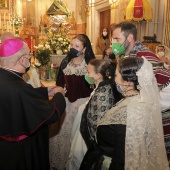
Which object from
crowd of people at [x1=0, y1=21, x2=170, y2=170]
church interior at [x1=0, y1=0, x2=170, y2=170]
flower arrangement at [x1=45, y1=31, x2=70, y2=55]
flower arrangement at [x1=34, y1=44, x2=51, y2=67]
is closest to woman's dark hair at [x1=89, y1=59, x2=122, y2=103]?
crowd of people at [x1=0, y1=21, x2=170, y2=170]

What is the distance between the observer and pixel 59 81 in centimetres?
326

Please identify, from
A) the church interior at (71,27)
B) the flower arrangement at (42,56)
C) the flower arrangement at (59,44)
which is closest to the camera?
the church interior at (71,27)

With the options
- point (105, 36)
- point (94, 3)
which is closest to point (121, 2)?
point (105, 36)

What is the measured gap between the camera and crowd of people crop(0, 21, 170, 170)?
5.26 ft

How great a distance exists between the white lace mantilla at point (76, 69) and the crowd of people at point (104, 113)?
0.63 metres

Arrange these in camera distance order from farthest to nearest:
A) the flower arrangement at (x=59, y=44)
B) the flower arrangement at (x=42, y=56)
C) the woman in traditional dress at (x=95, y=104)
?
the flower arrangement at (x=59, y=44) → the flower arrangement at (x=42, y=56) → the woman in traditional dress at (x=95, y=104)

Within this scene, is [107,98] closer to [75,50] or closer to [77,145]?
[77,145]

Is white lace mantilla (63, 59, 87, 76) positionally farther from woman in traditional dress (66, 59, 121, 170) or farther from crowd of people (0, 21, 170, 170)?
crowd of people (0, 21, 170, 170)

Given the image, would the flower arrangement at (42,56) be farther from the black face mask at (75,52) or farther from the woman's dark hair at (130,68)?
the woman's dark hair at (130,68)

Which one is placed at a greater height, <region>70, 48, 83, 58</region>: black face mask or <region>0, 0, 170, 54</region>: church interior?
<region>0, 0, 170, 54</region>: church interior

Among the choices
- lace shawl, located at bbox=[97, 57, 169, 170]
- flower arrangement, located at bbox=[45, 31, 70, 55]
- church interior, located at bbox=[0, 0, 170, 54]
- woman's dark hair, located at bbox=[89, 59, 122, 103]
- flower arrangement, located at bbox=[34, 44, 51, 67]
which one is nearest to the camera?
lace shawl, located at bbox=[97, 57, 169, 170]

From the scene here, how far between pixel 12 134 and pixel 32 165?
498mm

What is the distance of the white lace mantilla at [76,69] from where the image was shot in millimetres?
3012

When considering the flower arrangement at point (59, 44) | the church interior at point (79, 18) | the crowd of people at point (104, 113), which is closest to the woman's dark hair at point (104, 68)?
the crowd of people at point (104, 113)
